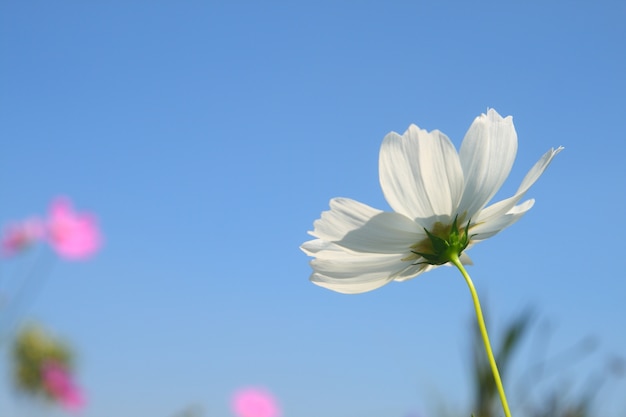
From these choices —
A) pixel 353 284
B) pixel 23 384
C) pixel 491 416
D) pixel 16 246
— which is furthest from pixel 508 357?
pixel 23 384

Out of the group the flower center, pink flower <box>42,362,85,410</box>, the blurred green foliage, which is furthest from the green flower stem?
the blurred green foliage

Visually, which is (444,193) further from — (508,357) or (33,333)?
(33,333)

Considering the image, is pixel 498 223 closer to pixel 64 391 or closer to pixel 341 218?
pixel 341 218

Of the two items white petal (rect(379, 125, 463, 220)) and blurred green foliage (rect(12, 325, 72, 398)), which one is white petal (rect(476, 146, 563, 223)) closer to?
white petal (rect(379, 125, 463, 220))

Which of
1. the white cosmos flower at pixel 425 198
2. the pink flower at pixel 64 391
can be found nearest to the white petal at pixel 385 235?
the white cosmos flower at pixel 425 198

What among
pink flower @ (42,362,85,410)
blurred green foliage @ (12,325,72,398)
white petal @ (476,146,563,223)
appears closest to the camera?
white petal @ (476,146,563,223)

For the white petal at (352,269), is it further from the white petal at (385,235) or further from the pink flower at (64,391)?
the pink flower at (64,391)
